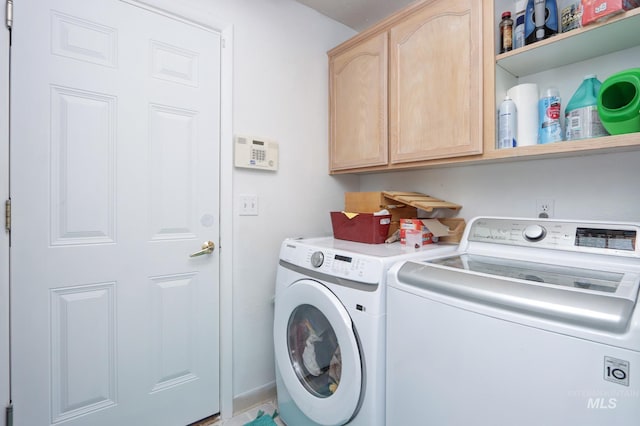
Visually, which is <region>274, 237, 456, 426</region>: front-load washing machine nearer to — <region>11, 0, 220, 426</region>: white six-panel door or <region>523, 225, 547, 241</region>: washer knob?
<region>523, 225, 547, 241</region>: washer knob

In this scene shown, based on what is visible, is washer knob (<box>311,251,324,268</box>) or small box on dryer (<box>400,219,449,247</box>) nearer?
washer knob (<box>311,251,324,268</box>)

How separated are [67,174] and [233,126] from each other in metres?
0.76

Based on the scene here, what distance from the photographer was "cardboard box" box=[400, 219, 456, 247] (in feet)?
4.90

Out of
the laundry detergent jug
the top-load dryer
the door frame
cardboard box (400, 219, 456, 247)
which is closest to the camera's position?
the top-load dryer

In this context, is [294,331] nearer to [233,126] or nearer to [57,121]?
[233,126]

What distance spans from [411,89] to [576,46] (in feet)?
2.09

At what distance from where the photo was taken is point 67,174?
A: 1257 millimetres

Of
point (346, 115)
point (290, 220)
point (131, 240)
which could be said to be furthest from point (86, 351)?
point (346, 115)

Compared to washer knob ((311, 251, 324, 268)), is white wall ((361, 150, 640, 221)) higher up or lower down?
higher up

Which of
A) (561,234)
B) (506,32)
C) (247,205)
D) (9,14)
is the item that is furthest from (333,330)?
(9,14)

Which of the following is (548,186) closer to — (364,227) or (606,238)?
(606,238)

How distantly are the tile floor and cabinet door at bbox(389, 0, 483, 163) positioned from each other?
1.55 m

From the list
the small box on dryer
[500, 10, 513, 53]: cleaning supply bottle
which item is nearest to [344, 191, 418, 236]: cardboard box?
the small box on dryer

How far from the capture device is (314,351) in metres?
1.50
